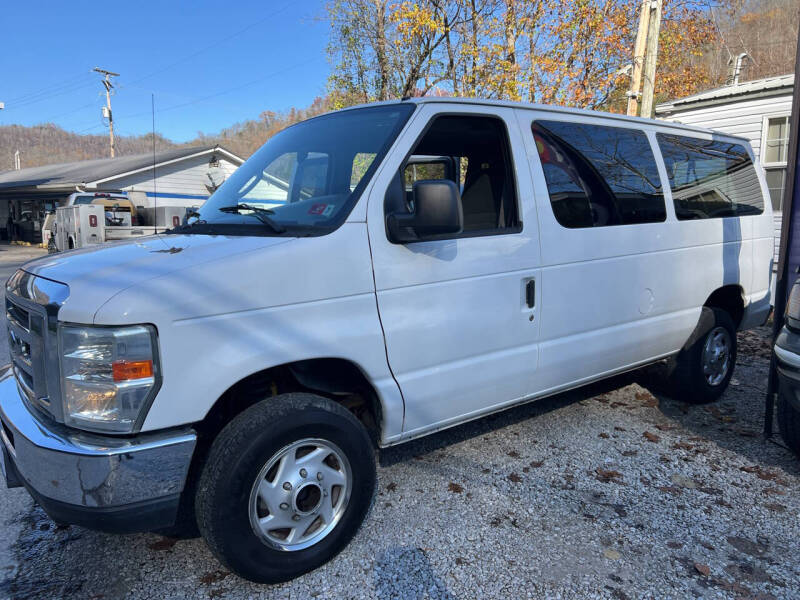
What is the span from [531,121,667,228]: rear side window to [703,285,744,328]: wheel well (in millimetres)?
1126

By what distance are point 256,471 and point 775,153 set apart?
12.5 m

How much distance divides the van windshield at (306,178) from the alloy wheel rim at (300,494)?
1.01 meters

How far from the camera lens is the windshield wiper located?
2631mm

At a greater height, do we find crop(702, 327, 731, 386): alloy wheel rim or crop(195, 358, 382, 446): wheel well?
crop(195, 358, 382, 446): wheel well

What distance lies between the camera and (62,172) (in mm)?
31578

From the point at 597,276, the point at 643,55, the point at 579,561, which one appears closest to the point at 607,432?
the point at 597,276

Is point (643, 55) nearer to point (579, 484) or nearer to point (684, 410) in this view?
point (684, 410)

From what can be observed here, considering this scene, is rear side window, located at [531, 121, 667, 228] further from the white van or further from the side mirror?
the side mirror

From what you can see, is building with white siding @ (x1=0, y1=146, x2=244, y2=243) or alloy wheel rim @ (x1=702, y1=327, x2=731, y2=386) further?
building with white siding @ (x1=0, y1=146, x2=244, y2=243)

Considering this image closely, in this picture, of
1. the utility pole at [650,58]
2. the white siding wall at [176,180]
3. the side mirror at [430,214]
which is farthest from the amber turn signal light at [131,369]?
the white siding wall at [176,180]

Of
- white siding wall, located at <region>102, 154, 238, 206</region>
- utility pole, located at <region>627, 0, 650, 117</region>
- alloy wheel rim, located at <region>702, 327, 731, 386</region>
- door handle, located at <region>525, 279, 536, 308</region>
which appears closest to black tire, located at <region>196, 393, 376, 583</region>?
door handle, located at <region>525, 279, 536, 308</region>

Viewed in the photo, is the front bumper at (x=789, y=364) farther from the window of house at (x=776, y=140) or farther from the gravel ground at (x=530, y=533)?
the window of house at (x=776, y=140)

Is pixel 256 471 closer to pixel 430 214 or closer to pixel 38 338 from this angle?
pixel 38 338

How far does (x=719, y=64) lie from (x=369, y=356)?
3008cm
